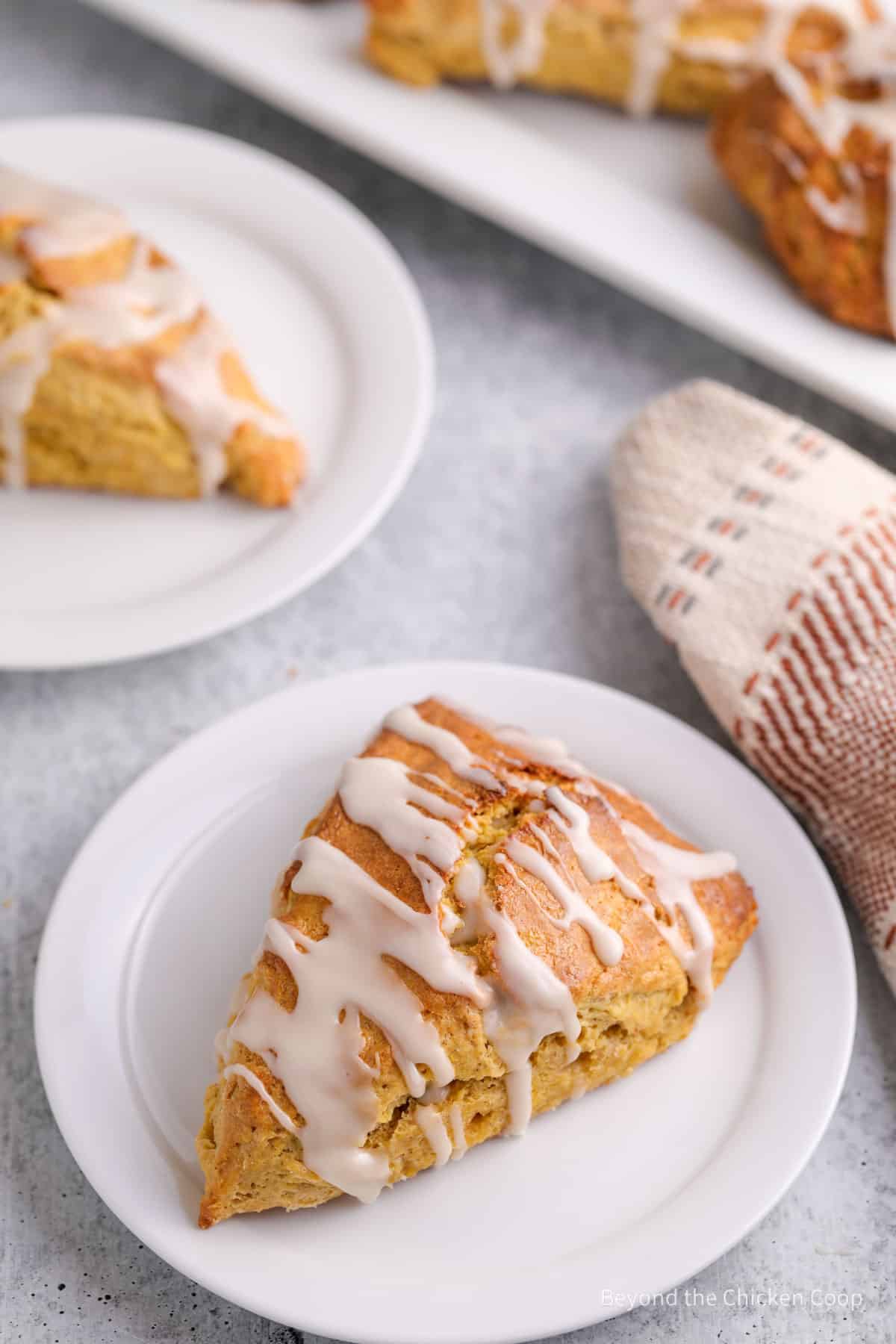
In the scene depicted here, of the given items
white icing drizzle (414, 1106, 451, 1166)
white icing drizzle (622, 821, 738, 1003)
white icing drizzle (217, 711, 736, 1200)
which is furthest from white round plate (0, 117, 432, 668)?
white icing drizzle (414, 1106, 451, 1166)

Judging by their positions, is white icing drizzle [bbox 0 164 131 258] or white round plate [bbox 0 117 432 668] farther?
white icing drizzle [bbox 0 164 131 258]

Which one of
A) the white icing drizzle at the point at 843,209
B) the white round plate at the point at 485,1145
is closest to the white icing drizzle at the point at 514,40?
the white icing drizzle at the point at 843,209

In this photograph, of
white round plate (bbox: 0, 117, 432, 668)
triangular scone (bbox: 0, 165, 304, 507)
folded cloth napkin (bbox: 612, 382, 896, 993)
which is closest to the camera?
folded cloth napkin (bbox: 612, 382, 896, 993)

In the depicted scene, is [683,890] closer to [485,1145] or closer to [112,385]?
[485,1145]

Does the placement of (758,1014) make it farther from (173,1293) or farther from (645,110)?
(645,110)

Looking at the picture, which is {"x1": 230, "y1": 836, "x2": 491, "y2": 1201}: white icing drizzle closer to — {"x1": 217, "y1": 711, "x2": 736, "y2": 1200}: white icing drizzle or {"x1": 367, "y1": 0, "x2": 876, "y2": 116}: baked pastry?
{"x1": 217, "y1": 711, "x2": 736, "y2": 1200}: white icing drizzle

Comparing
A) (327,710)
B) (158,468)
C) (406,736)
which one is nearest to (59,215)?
(158,468)

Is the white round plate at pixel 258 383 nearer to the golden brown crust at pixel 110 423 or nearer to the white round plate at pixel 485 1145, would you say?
the golden brown crust at pixel 110 423
